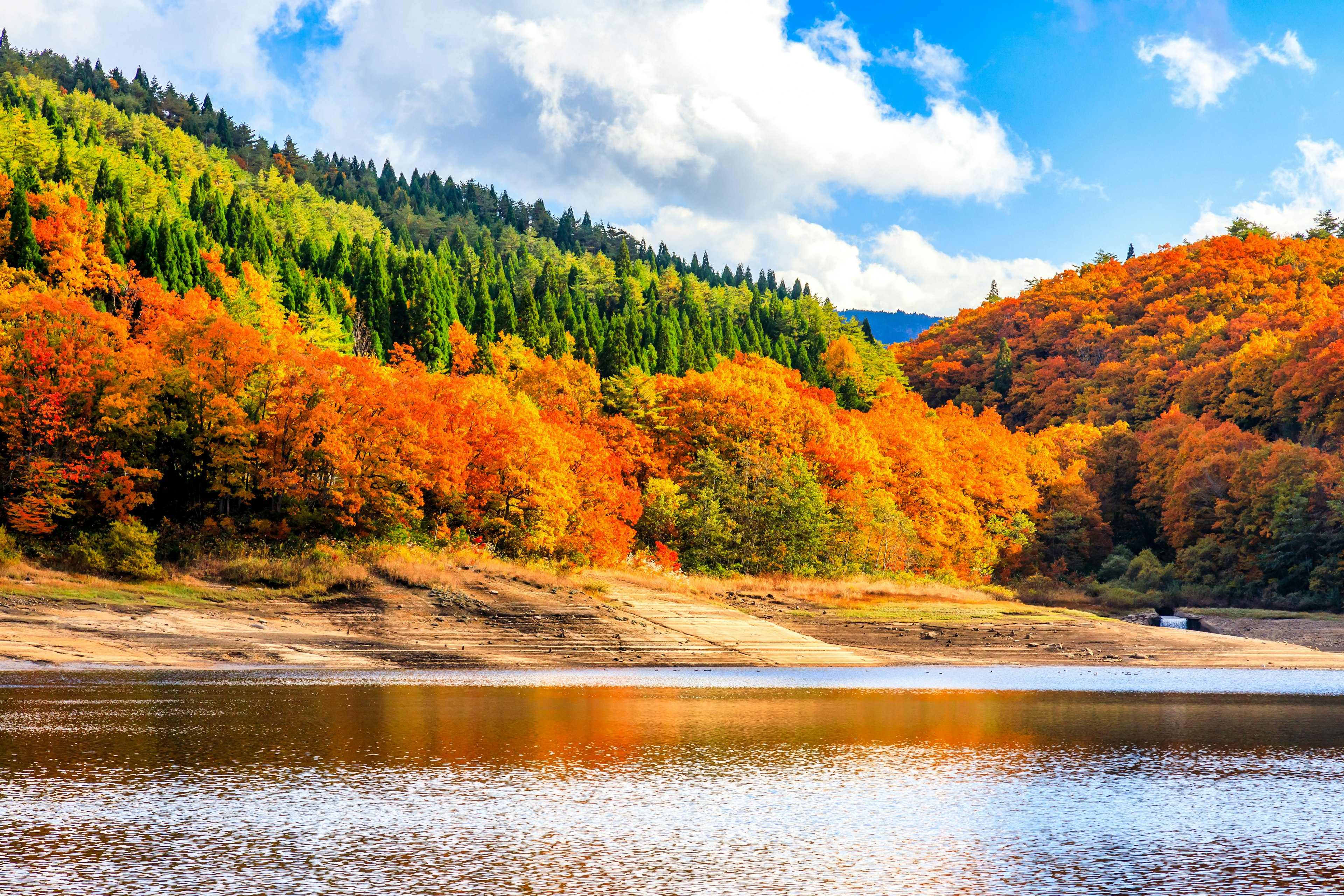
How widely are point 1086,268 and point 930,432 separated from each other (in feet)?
369

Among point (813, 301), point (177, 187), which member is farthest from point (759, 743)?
point (813, 301)

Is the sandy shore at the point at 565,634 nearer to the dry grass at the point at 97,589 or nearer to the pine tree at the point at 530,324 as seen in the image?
the dry grass at the point at 97,589

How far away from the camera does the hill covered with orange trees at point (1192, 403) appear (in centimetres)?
9375

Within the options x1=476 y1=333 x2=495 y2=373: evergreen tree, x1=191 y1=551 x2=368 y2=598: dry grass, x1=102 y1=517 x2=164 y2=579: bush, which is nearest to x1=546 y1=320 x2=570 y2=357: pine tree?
x1=476 y1=333 x2=495 y2=373: evergreen tree

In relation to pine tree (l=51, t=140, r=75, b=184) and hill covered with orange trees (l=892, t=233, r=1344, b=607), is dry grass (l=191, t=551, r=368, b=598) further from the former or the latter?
pine tree (l=51, t=140, r=75, b=184)

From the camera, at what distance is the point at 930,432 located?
96938 millimetres

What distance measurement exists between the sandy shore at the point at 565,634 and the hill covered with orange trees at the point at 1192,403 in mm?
30351

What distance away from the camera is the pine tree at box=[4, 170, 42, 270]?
3147 inches

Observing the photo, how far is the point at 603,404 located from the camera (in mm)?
90312

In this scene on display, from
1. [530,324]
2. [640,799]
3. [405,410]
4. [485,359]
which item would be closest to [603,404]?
[485,359]

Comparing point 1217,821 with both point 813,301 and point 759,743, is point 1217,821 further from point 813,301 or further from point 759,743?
point 813,301

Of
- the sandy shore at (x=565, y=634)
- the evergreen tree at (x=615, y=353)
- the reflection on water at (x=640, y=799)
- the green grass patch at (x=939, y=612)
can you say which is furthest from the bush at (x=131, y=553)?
the evergreen tree at (x=615, y=353)

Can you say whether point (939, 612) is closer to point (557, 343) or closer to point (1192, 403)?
point (557, 343)

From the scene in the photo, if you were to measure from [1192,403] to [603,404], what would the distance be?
68901 millimetres
